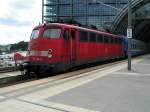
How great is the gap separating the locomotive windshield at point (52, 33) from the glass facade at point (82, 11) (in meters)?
20.4

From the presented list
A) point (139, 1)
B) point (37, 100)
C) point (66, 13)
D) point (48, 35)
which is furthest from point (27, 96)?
point (139, 1)

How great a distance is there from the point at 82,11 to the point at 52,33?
116 feet

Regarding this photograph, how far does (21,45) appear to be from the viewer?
185 ft

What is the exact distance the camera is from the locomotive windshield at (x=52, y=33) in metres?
18.2

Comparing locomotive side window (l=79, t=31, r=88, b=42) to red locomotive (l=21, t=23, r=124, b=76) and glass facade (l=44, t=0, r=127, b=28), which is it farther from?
glass facade (l=44, t=0, r=127, b=28)

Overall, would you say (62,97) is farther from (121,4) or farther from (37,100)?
(121,4)

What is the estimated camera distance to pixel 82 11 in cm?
5303

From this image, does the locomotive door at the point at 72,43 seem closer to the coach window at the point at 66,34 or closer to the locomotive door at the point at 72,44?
the locomotive door at the point at 72,44

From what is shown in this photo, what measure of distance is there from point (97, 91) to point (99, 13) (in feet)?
146

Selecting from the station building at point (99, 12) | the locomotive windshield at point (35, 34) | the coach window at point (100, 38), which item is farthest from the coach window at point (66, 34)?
the station building at point (99, 12)

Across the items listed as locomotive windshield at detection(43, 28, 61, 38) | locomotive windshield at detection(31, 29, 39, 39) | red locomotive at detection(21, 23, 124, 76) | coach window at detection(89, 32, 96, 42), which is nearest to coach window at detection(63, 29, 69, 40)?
red locomotive at detection(21, 23, 124, 76)

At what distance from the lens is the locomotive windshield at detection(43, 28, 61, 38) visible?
59.6ft

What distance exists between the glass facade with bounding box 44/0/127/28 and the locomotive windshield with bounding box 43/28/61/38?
20439 millimetres

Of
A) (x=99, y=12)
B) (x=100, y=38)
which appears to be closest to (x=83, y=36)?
(x=100, y=38)
